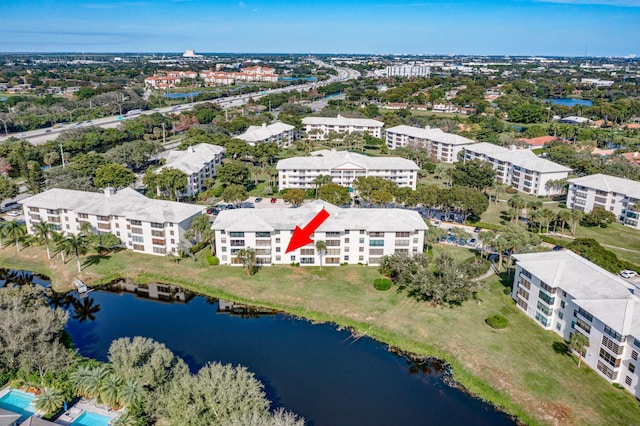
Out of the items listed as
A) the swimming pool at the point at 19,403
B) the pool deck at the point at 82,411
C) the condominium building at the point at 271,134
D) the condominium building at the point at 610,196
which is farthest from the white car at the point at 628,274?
the condominium building at the point at 271,134

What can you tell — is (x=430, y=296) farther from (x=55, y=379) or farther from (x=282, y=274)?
(x=55, y=379)

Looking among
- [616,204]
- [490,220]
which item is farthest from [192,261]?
[616,204]

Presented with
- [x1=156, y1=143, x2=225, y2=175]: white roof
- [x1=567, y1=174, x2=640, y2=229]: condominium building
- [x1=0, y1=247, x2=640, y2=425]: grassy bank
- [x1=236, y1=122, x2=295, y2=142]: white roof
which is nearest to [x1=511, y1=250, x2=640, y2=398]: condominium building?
[x1=0, y1=247, x2=640, y2=425]: grassy bank

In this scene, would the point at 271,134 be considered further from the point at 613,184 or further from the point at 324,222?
the point at 613,184

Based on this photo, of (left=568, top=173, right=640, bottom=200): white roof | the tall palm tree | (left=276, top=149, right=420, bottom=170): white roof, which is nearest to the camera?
the tall palm tree

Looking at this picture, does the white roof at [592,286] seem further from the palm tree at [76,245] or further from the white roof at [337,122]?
the white roof at [337,122]

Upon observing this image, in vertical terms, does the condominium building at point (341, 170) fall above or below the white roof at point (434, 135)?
below

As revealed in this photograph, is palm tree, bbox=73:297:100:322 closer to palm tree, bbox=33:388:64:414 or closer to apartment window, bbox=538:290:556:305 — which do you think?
palm tree, bbox=33:388:64:414
